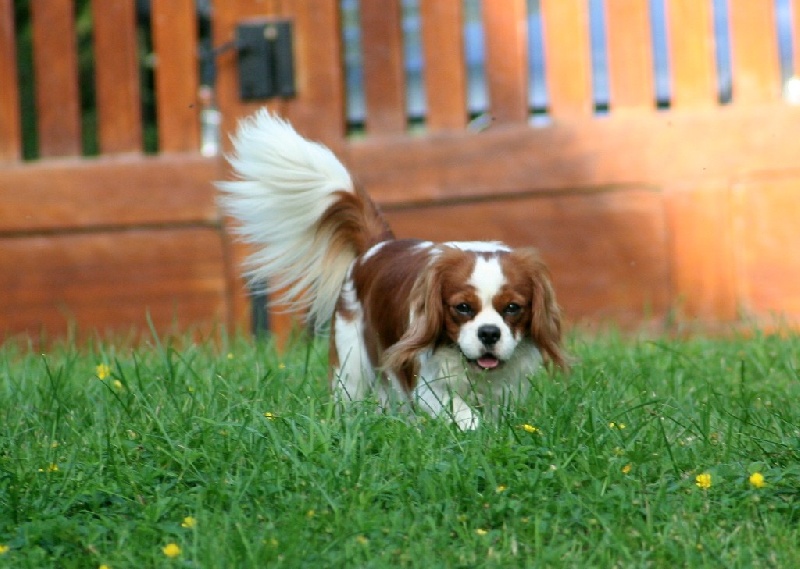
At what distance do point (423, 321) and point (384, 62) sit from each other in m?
2.40

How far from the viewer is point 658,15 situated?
19.6 ft

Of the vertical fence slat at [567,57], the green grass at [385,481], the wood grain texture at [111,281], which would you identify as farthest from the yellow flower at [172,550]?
the vertical fence slat at [567,57]

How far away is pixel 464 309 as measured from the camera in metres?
3.69

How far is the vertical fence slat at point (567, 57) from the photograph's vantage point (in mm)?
5785

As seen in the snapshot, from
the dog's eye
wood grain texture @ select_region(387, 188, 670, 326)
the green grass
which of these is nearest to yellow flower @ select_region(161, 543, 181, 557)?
the green grass

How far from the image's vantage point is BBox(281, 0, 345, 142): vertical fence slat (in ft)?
19.4

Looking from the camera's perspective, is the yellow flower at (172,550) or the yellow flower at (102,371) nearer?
the yellow flower at (172,550)

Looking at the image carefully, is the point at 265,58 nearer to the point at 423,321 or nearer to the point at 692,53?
the point at 692,53

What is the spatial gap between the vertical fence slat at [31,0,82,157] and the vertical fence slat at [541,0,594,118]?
2171 millimetres

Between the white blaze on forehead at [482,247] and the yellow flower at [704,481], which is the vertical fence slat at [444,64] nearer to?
the white blaze on forehead at [482,247]

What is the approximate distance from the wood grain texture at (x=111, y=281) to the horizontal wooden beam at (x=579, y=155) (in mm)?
Answer: 839

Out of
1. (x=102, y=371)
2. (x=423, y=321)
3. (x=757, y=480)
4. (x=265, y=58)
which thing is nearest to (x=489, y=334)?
(x=423, y=321)

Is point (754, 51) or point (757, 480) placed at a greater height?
point (754, 51)

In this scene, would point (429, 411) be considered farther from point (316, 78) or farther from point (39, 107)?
point (39, 107)
